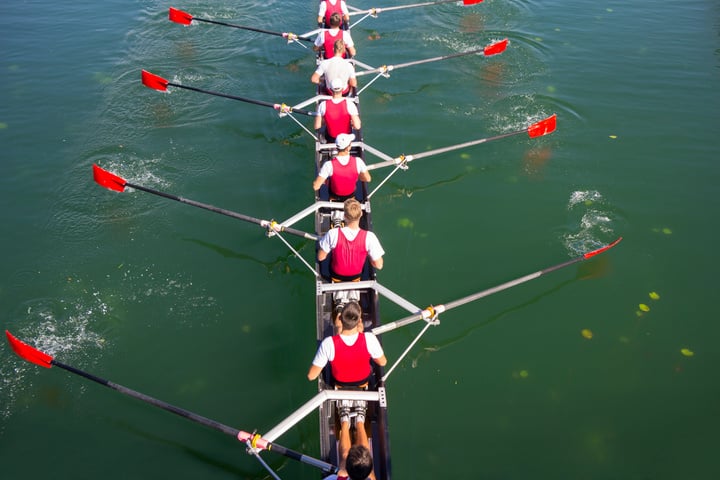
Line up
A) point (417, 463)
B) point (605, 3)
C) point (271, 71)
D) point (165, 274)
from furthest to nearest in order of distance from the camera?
point (605, 3) → point (271, 71) → point (165, 274) → point (417, 463)

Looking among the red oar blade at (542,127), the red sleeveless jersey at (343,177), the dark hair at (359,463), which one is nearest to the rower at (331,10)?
the red oar blade at (542,127)

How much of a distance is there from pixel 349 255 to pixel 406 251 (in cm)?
283

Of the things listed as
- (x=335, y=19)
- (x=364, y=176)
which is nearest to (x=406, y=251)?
(x=364, y=176)

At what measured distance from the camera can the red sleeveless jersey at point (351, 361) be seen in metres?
5.73

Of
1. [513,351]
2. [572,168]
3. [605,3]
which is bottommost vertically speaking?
[513,351]

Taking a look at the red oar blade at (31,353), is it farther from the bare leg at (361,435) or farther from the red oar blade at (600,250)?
the red oar blade at (600,250)

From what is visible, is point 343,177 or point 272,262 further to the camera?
point 272,262

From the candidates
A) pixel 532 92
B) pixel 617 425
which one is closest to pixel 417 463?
pixel 617 425

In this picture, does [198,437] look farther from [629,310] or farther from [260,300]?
[629,310]

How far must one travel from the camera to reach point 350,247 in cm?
696

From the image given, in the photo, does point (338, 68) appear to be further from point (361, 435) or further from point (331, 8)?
point (361, 435)

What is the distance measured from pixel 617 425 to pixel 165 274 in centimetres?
835

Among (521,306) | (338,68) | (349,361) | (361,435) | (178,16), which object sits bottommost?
(521,306)

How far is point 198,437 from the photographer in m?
7.08
